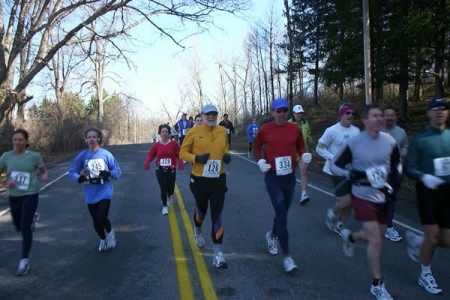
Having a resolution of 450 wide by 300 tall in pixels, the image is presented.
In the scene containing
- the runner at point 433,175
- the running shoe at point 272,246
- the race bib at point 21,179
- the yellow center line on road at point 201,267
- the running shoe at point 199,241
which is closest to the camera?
the runner at point 433,175

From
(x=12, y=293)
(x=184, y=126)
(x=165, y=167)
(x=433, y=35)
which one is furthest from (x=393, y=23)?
(x=12, y=293)

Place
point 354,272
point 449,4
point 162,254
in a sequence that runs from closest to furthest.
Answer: point 354,272
point 162,254
point 449,4

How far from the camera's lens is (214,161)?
5547 millimetres

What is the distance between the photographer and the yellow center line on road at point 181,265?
4652 mm

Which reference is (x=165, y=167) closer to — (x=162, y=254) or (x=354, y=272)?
(x=162, y=254)

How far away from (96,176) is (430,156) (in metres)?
4.35

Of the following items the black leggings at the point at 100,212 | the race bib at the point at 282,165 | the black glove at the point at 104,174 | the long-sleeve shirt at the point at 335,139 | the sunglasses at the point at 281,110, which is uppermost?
the sunglasses at the point at 281,110

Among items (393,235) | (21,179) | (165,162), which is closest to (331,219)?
(393,235)

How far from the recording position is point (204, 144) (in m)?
5.61

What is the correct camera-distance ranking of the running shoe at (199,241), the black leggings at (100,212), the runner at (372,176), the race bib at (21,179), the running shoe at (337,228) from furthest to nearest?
the running shoe at (337,228), the running shoe at (199,241), the black leggings at (100,212), the race bib at (21,179), the runner at (372,176)

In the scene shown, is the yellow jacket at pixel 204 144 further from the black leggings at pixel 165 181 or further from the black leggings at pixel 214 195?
the black leggings at pixel 165 181

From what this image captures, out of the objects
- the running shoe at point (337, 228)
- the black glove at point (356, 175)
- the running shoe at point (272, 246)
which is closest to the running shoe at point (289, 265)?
the running shoe at point (272, 246)

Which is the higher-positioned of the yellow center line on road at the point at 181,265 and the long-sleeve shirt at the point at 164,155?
the long-sleeve shirt at the point at 164,155

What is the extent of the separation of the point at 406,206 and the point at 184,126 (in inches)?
509
